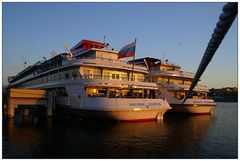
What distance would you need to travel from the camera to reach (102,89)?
29.0 meters

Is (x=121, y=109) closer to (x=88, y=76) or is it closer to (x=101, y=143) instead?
(x=88, y=76)

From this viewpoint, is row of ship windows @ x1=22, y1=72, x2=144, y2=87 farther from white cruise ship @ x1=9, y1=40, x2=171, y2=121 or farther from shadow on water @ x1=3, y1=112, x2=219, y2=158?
shadow on water @ x1=3, y1=112, x2=219, y2=158

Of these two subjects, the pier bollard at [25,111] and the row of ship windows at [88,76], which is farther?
the pier bollard at [25,111]

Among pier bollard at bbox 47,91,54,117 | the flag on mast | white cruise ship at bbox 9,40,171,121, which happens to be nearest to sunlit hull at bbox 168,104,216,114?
white cruise ship at bbox 9,40,171,121

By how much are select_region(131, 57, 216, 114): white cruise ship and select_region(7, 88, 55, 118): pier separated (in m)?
15.0

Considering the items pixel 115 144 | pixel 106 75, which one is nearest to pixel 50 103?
pixel 106 75

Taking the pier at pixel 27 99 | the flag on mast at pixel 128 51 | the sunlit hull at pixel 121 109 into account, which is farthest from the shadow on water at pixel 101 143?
the flag on mast at pixel 128 51

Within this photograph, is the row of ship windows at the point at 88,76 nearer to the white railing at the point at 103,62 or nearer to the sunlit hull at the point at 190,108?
the white railing at the point at 103,62

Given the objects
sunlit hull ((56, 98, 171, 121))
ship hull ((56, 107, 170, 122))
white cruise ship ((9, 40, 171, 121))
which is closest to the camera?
sunlit hull ((56, 98, 171, 121))

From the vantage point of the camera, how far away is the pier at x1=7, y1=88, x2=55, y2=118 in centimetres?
2871

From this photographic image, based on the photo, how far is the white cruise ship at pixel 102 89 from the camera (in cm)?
2530

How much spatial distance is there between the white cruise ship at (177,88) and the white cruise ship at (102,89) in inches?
229

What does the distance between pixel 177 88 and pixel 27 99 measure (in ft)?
68.2

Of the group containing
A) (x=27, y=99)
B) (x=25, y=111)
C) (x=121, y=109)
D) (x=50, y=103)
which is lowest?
(x=25, y=111)
